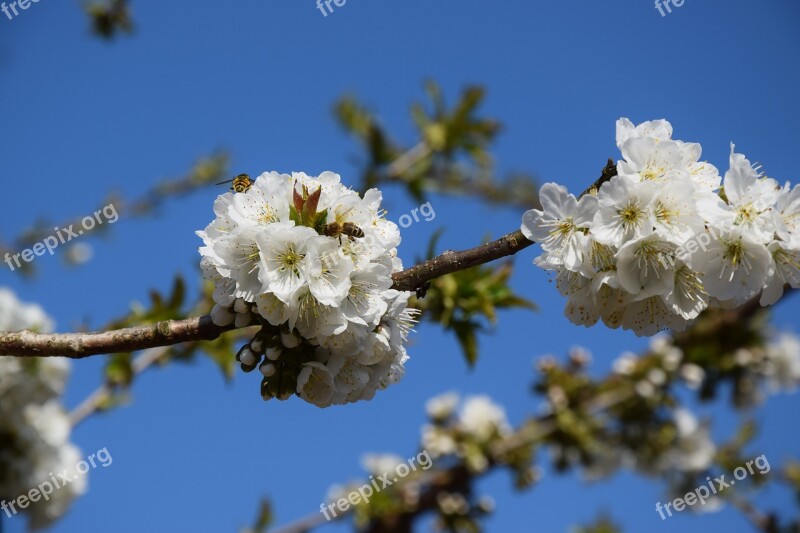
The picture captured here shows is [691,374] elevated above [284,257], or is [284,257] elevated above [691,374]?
[691,374]

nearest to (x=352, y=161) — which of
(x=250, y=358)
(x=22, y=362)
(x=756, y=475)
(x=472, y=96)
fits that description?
(x=472, y=96)

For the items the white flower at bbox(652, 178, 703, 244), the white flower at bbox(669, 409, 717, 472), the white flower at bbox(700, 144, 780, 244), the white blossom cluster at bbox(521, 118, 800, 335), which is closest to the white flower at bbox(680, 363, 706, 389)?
the white flower at bbox(669, 409, 717, 472)

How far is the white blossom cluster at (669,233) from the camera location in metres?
1.82

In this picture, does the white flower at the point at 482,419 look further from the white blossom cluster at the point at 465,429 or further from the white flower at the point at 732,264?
the white flower at the point at 732,264

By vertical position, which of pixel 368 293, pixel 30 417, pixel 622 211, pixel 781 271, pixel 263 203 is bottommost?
pixel 781 271

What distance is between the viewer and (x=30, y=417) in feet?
14.8

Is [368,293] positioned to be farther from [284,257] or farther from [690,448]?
[690,448]

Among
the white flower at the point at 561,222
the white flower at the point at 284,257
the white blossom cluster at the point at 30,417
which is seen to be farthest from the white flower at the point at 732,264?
the white blossom cluster at the point at 30,417

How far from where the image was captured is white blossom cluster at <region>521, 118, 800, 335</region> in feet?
5.97

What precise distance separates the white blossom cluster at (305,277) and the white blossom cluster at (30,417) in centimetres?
307

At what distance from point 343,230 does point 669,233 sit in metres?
Answer: 0.91

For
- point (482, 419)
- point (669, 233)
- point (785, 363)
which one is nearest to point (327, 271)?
point (669, 233)

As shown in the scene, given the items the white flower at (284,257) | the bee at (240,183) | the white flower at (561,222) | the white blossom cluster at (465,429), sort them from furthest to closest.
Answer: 1. the white blossom cluster at (465,429)
2. the bee at (240,183)
3. the white flower at (561,222)
4. the white flower at (284,257)

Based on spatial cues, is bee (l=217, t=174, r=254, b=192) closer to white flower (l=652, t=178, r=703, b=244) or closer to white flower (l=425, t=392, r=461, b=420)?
white flower (l=652, t=178, r=703, b=244)
